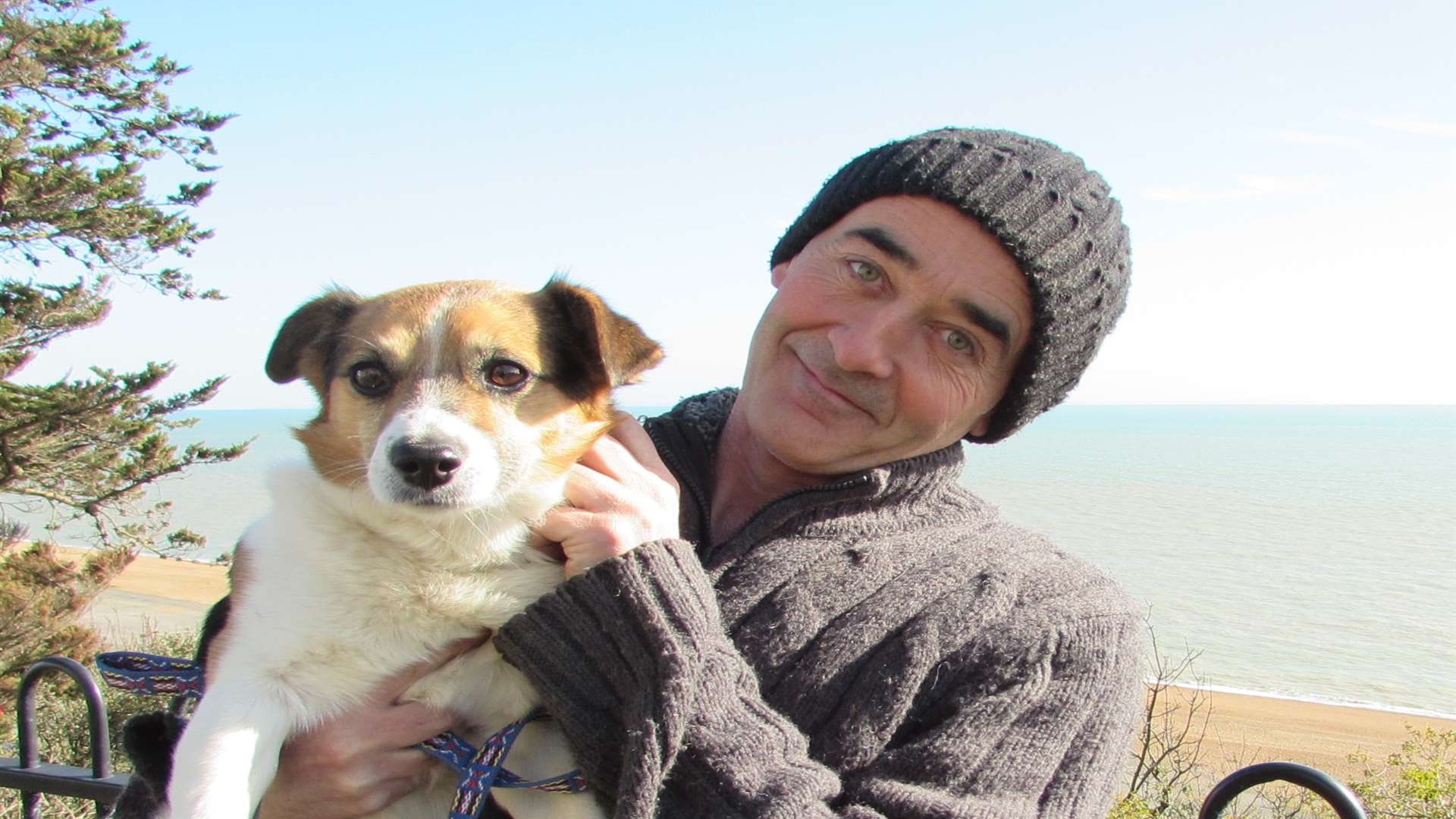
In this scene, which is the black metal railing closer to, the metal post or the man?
the metal post

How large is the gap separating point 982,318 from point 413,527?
1.28 meters

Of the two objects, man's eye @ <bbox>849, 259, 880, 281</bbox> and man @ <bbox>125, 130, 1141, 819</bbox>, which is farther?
man's eye @ <bbox>849, 259, 880, 281</bbox>

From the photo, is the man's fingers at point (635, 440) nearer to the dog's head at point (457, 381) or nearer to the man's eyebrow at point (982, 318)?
the dog's head at point (457, 381)

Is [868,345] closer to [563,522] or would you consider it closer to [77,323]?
[563,522]

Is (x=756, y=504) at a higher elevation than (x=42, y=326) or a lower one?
higher

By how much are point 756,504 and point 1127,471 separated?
4333cm

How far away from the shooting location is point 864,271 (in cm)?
224

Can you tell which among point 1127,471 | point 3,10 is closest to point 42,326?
point 3,10

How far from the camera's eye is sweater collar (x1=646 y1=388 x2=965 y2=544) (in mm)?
2102

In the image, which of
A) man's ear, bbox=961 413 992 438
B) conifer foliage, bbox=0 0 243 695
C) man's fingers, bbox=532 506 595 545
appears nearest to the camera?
man's fingers, bbox=532 506 595 545

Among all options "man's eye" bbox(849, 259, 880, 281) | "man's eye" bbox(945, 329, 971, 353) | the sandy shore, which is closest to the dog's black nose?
"man's eye" bbox(849, 259, 880, 281)

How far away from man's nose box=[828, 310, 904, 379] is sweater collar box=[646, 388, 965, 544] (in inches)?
8.9

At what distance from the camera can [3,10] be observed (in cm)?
1042

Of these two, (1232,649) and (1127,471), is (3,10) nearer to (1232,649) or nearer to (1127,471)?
(1232,649)
